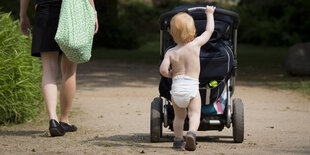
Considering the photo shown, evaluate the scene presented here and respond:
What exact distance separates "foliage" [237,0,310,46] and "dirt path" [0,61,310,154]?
1250 centimetres

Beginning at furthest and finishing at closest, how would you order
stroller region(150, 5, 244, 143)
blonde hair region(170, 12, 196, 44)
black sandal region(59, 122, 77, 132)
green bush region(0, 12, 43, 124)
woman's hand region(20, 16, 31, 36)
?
1. green bush region(0, 12, 43, 124)
2. black sandal region(59, 122, 77, 132)
3. woman's hand region(20, 16, 31, 36)
4. stroller region(150, 5, 244, 143)
5. blonde hair region(170, 12, 196, 44)

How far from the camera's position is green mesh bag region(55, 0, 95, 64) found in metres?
5.18

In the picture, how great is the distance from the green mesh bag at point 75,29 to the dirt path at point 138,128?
820mm

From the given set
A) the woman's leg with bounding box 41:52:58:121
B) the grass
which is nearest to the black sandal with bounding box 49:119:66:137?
the woman's leg with bounding box 41:52:58:121

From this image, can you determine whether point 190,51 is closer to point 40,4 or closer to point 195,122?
point 195,122

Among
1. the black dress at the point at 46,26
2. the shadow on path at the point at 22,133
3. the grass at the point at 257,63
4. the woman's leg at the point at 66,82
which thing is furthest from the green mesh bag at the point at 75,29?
the grass at the point at 257,63

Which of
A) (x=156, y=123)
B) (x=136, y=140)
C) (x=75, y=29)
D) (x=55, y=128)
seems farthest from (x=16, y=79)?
(x=156, y=123)

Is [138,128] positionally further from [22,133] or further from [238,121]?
[238,121]

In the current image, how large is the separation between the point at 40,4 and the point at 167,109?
5.08ft

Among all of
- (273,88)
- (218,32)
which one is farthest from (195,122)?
(273,88)

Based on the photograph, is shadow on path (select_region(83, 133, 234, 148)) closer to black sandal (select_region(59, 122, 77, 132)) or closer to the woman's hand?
black sandal (select_region(59, 122, 77, 132))

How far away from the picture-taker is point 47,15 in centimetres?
542

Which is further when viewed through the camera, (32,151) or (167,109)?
(167,109)

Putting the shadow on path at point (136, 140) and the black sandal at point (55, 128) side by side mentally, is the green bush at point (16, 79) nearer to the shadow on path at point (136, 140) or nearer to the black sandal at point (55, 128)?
the black sandal at point (55, 128)
